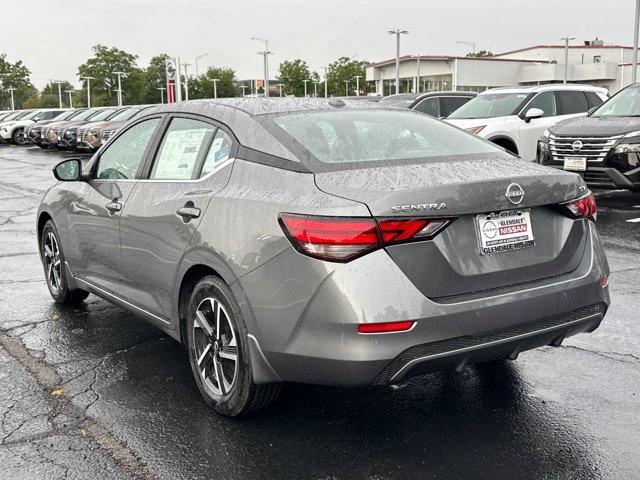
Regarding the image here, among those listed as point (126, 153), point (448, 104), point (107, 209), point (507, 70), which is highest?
point (507, 70)

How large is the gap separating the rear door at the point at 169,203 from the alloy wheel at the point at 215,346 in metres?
0.31

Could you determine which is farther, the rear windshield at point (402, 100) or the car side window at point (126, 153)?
the rear windshield at point (402, 100)

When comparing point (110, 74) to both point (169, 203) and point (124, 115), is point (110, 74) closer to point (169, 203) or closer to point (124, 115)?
point (124, 115)

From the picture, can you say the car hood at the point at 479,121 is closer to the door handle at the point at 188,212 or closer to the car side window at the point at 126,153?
the car side window at the point at 126,153

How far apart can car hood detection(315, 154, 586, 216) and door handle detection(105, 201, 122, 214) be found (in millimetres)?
1768

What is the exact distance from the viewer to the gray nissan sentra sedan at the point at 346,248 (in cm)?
301

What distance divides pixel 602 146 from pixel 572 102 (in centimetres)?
412

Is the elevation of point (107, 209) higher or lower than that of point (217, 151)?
lower

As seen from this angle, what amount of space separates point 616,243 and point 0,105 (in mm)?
102733

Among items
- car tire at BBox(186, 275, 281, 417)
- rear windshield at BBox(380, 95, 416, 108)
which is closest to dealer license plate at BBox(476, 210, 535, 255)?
car tire at BBox(186, 275, 281, 417)

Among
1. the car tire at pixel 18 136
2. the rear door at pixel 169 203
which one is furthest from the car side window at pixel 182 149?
the car tire at pixel 18 136

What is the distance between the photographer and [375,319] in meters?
2.97

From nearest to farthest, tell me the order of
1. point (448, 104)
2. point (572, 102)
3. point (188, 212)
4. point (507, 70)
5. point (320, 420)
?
point (320, 420) → point (188, 212) → point (572, 102) → point (448, 104) → point (507, 70)

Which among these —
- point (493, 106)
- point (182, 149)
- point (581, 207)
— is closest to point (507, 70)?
point (493, 106)
